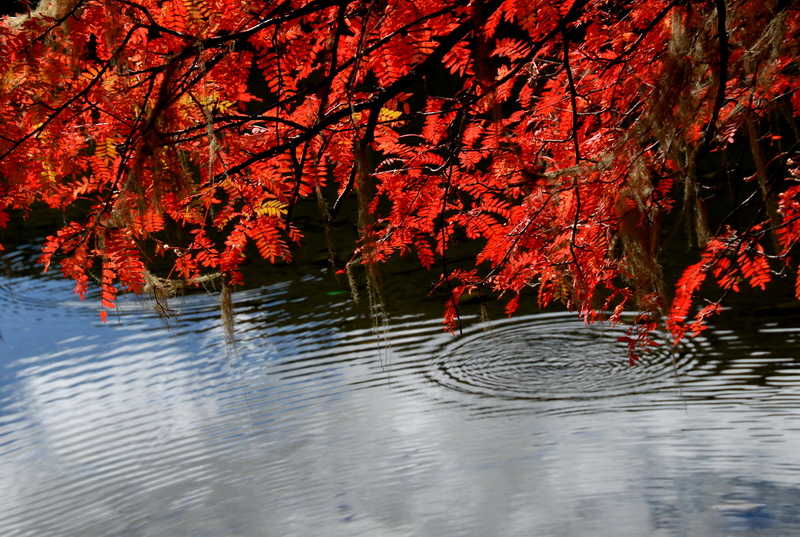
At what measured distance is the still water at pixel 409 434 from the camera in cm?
451

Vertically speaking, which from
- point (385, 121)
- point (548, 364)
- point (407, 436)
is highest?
point (385, 121)

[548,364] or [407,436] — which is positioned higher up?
[548,364]

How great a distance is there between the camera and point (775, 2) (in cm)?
254

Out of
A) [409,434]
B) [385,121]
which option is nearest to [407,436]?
[409,434]

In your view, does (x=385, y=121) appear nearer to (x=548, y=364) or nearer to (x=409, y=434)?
(x=409, y=434)

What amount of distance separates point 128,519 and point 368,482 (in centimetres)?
147

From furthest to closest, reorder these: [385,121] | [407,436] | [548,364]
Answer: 1. [548,364]
2. [407,436]
3. [385,121]

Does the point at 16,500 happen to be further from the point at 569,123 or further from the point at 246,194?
the point at 569,123

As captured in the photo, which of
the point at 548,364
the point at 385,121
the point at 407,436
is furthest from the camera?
the point at 548,364

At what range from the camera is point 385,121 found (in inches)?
162

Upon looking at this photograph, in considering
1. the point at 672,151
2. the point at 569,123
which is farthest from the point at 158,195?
the point at 569,123

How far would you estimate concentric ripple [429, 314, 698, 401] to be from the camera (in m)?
5.84

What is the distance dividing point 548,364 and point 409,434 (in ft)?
4.80

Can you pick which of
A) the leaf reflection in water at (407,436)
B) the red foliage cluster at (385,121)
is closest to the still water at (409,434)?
the leaf reflection in water at (407,436)
